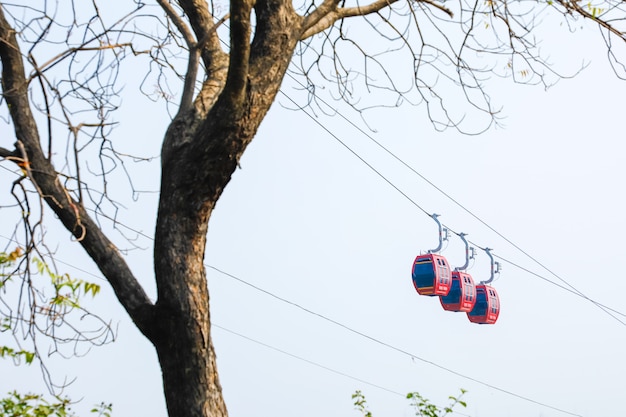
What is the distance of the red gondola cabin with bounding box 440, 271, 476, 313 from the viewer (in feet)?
57.3

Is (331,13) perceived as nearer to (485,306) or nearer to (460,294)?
A: (460,294)

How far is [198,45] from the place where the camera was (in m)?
4.33

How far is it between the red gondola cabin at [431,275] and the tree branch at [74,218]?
12.7 meters

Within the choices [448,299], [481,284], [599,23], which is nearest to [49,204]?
[599,23]

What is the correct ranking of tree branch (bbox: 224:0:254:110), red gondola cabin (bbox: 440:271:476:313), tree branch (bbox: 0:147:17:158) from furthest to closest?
red gondola cabin (bbox: 440:271:476:313) → tree branch (bbox: 0:147:17:158) → tree branch (bbox: 224:0:254:110)

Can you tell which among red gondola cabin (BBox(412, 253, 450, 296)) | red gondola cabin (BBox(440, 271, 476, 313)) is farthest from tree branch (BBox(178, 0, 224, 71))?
red gondola cabin (BBox(440, 271, 476, 313))

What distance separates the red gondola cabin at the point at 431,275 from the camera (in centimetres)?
1628

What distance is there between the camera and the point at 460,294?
17.4 m

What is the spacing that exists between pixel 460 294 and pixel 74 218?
14.2m

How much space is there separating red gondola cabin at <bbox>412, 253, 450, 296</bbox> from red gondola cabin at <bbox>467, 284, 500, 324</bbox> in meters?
2.48

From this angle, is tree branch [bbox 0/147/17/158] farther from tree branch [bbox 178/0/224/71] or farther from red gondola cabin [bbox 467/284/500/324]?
red gondola cabin [bbox 467/284/500/324]

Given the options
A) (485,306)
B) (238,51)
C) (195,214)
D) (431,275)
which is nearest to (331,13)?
(238,51)

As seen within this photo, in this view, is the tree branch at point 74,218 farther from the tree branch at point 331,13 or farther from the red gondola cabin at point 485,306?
the red gondola cabin at point 485,306

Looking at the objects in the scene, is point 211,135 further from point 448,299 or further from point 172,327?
point 448,299
